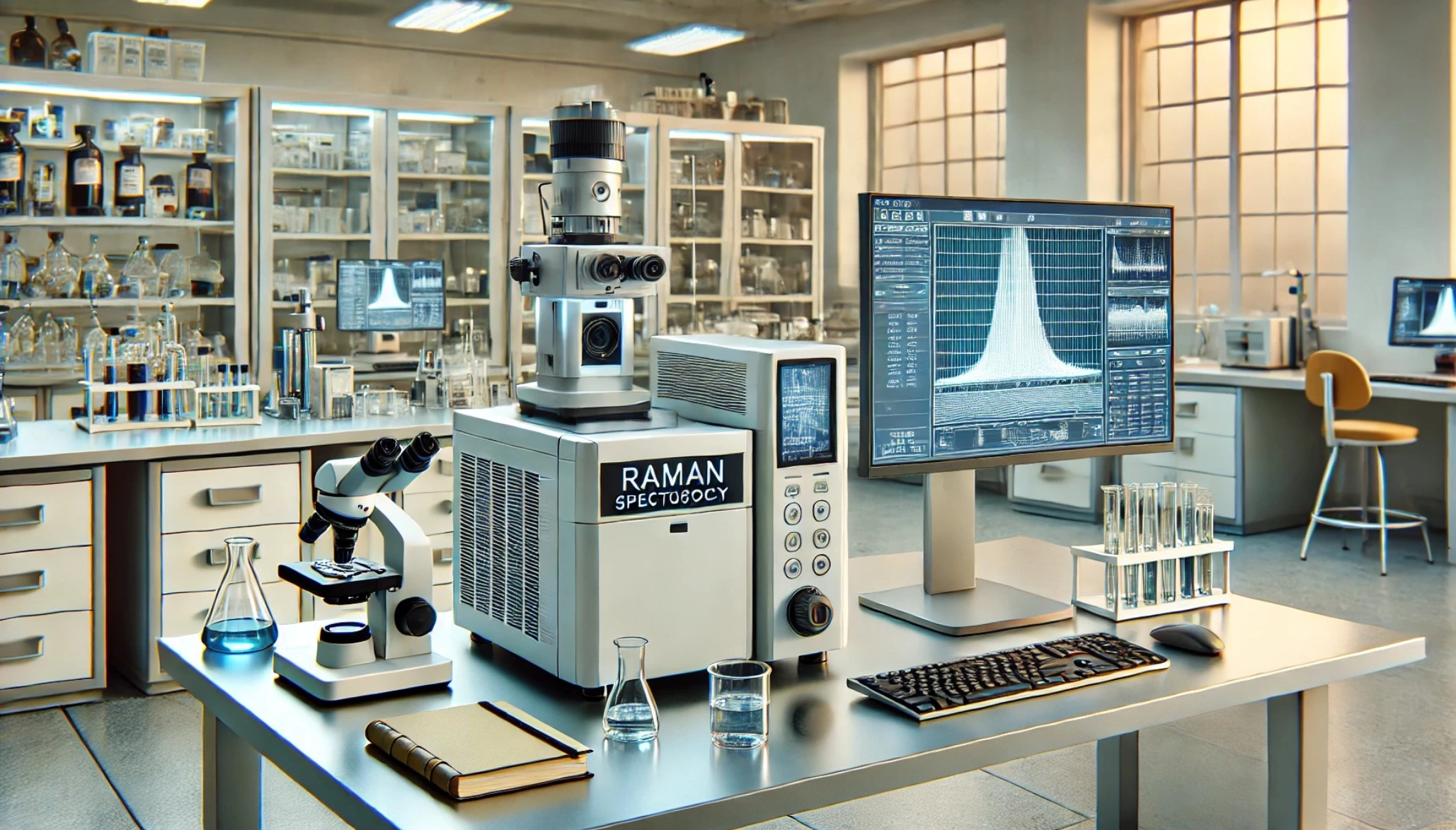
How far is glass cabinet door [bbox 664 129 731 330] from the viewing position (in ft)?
23.4

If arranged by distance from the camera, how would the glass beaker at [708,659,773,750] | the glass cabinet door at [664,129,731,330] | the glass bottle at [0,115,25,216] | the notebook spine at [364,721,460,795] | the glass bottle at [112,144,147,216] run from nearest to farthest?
1. the notebook spine at [364,721,460,795]
2. the glass beaker at [708,659,773,750]
3. the glass bottle at [0,115,25,216]
4. the glass bottle at [112,144,147,216]
5. the glass cabinet door at [664,129,731,330]

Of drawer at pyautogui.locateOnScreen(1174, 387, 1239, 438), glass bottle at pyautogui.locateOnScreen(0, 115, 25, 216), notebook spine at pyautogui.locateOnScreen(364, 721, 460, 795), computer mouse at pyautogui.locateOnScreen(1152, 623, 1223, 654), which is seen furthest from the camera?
drawer at pyautogui.locateOnScreen(1174, 387, 1239, 438)

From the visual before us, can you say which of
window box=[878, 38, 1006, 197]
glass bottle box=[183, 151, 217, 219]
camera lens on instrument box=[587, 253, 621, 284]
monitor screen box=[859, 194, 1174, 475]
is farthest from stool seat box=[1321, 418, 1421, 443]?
glass bottle box=[183, 151, 217, 219]

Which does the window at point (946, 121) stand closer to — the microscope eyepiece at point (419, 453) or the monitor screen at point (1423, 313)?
the monitor screen at point (1423, 313)

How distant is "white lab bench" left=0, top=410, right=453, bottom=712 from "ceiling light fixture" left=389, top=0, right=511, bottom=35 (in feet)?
13.8

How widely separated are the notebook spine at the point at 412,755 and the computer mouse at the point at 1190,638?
997mm

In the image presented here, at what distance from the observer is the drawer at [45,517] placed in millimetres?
3430

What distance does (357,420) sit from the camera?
167 inches

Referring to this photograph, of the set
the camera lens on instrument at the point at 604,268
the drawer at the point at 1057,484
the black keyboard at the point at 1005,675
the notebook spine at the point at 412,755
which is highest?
the camera lens on instrument at the point at 604,268

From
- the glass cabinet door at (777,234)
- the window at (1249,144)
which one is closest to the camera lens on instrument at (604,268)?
the glass cabinet door at (777,234)

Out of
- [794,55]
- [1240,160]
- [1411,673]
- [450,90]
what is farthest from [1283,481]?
[450,90]

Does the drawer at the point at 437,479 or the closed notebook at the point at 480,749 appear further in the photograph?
the drawer at the point at 437,479

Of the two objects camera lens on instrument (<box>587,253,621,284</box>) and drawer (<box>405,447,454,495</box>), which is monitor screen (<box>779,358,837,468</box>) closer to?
camera lens on instrument (<box>587,253,621,284</box>)

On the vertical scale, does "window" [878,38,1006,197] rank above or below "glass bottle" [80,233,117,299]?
above
